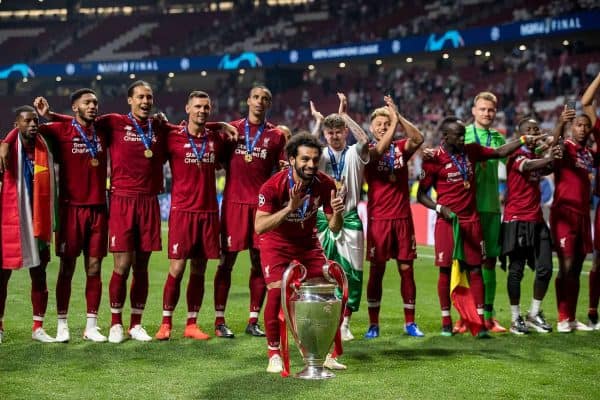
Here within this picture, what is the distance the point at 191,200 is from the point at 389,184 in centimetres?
175

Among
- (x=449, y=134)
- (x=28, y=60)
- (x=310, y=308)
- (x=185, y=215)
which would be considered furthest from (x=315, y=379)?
(x=28, y=60)

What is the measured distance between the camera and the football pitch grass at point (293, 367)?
623 cm

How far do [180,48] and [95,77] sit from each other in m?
4.76

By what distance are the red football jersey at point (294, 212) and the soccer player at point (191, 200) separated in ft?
5.17

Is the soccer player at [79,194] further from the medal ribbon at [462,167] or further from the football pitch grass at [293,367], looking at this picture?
the medal ribbon at [462,167]

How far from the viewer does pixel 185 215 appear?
8453mm

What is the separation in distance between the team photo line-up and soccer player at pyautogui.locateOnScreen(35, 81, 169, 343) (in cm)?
1

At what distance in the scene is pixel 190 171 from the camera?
27.7ft

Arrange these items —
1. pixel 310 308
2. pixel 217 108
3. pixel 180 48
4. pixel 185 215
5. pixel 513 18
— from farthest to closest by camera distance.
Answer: pixel 180 48
pixel 217 108
pixel 513 18
pixel 185 215
pixel 310 308

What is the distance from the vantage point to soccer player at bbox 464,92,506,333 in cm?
899

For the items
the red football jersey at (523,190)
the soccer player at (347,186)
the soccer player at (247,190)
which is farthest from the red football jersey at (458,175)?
the soccer player at (247,190)

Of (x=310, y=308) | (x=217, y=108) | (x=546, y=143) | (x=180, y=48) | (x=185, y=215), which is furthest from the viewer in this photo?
(x=180, y=48)

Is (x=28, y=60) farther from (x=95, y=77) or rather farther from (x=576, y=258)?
(x=576, y=258)

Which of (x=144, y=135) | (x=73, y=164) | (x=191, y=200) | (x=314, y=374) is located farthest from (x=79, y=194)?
(x=314, y=374)
